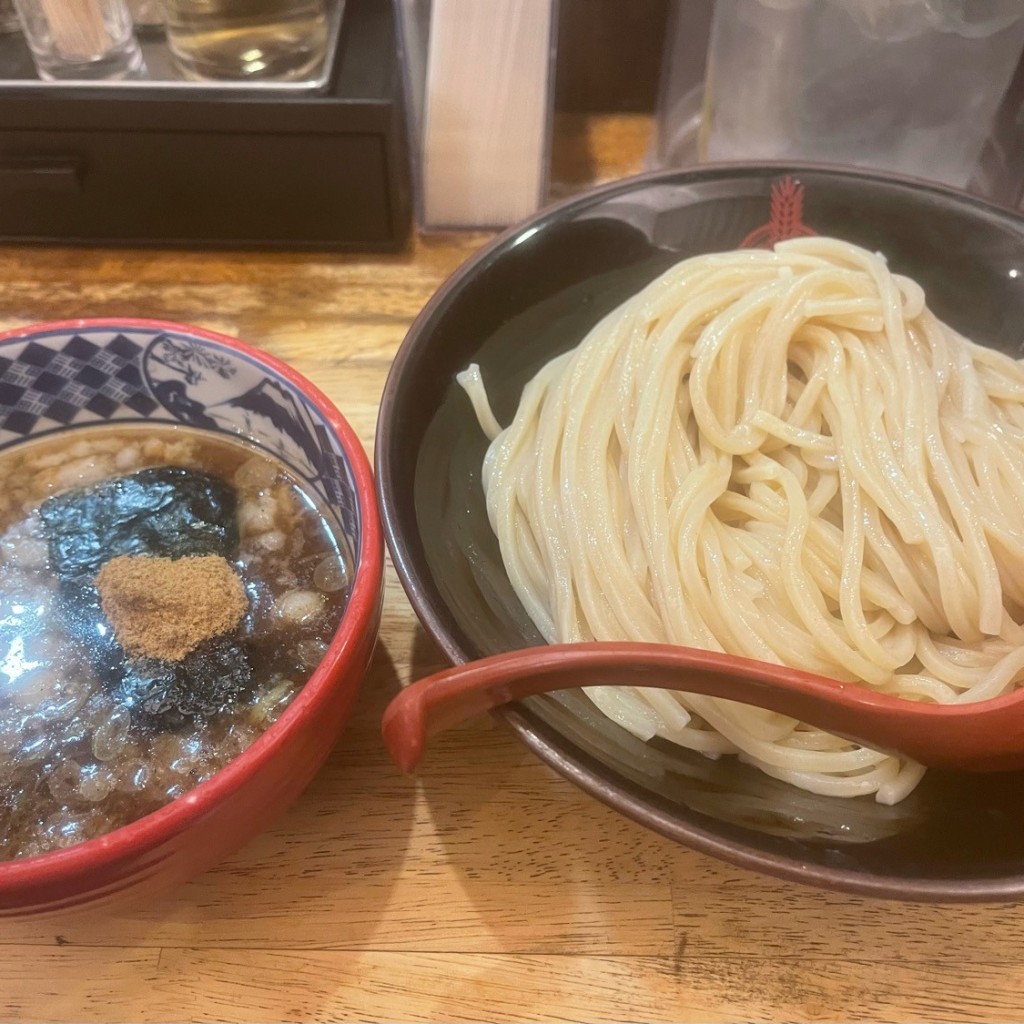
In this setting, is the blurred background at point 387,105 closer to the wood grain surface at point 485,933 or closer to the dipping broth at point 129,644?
the dipping broth at point 129,644

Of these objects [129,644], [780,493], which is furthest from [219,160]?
[780,493]

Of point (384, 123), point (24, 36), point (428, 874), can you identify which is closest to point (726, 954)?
point (428, 874)

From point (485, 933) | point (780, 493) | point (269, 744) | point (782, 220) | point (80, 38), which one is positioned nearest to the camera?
point (269, 744)

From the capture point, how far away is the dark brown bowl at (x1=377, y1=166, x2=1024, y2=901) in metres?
0.70

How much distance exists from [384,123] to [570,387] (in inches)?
23.8

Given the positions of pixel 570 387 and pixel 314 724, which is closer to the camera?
pixel 314 724

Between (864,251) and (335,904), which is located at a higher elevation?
(864,251)

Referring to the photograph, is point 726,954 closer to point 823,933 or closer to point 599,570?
point 823,933

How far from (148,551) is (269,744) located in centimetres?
35

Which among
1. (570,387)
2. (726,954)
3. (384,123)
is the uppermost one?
(384,123)

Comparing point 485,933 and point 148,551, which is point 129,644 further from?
point 485,933

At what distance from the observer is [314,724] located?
72 centimetres

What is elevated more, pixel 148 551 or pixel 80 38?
pixel 80 38

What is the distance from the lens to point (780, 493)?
1.01 meters
